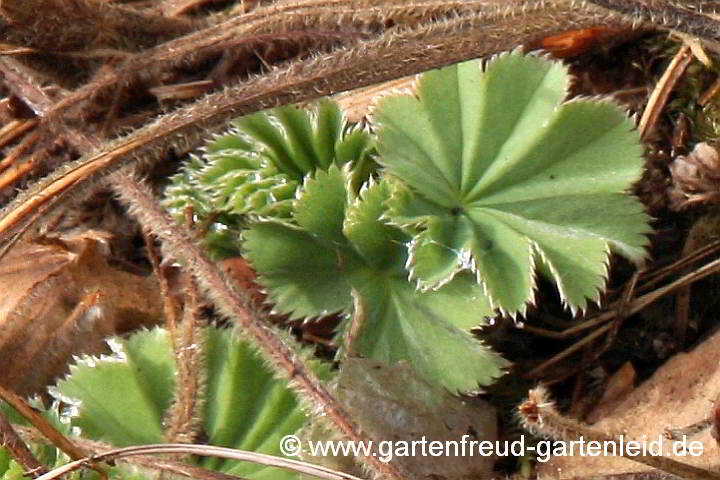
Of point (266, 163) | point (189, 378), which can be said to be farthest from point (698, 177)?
point (189, 378)

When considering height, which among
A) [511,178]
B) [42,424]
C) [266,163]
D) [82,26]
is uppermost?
[82,26]

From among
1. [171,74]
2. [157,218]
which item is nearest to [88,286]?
[157,218]

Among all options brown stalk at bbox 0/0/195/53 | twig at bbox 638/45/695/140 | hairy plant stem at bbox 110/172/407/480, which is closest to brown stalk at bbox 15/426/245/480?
hairy plant stem at bbox 110/172/407/480

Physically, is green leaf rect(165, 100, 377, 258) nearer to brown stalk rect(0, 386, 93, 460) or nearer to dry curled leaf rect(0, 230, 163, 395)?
dry curled leaf rect(0, 230, 163, 395)

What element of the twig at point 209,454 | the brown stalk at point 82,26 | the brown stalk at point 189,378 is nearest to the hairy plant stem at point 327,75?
the brown stalk at point 189,378

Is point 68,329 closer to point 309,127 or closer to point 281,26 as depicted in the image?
point 309,127

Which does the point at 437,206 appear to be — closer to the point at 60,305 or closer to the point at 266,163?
the point at 266,163
